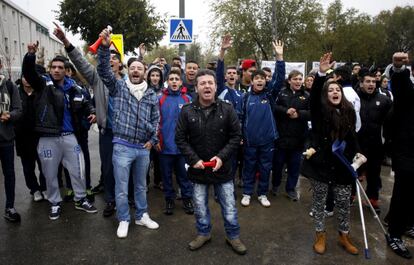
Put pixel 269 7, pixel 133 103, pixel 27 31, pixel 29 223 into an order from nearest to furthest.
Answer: pixel 133 103 → pixel 29 223 → pixel 269 7 → pixel 27 31

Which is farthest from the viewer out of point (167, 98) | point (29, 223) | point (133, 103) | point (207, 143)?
point (167, 98)

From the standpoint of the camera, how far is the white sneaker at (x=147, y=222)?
4438 mm

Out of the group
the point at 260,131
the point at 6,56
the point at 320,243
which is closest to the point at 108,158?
the point at 260,131

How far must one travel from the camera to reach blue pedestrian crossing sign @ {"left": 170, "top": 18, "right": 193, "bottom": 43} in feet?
28.4

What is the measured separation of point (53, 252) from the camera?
149 inches

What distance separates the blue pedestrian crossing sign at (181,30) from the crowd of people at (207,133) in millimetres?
3412

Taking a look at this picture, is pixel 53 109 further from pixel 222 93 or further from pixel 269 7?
pixel 269 7

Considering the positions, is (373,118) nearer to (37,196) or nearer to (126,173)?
(126,173)

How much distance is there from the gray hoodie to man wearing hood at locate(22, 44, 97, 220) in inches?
9.3

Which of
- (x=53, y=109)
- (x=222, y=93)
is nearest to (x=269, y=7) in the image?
(x=222, y=93)

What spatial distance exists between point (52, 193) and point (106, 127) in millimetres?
1224

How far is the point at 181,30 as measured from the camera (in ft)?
28.5

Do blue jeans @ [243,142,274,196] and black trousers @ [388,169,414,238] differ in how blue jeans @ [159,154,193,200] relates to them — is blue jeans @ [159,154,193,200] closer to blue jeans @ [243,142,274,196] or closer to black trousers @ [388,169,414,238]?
blue jeans @ [243,142,274,196]

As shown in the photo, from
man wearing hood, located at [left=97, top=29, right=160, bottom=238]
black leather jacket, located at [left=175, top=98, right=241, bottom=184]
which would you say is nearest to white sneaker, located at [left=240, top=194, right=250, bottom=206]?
black leather jacket, located at [left=175, top=98, right=241, bottom=184]
